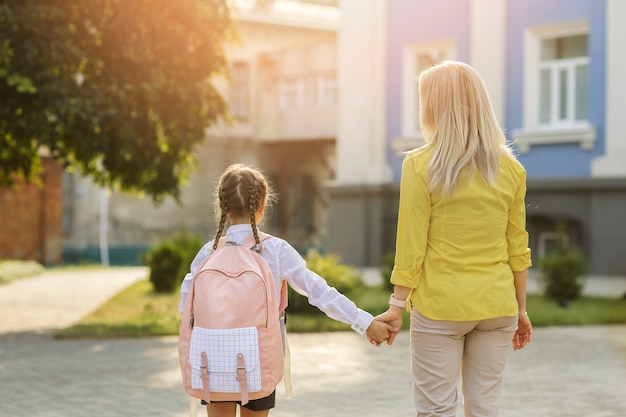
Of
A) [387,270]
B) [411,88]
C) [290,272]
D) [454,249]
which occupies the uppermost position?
[411,88]

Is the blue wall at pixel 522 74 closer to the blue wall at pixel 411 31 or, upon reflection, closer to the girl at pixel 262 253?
the blue wall at pixel 411 31

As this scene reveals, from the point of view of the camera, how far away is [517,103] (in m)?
19.4

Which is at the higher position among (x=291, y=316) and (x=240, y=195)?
(x=240, y=195)

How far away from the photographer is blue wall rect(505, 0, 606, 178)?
720 inches

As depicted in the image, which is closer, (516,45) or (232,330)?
(232,330)

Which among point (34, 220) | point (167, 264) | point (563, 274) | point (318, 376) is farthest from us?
point (34, 220)

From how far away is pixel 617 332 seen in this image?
466 inches

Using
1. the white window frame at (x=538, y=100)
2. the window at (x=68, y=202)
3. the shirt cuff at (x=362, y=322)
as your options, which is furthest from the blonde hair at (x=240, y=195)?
the window at (x=68, y=202)

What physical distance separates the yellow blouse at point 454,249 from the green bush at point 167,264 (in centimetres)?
1443

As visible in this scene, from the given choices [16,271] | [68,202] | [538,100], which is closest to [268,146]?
[68,202]

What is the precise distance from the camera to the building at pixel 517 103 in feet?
59.6

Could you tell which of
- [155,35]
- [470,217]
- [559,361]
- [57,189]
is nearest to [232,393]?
[470,217]

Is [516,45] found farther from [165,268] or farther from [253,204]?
[253,204]

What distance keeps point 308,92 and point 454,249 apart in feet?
107
